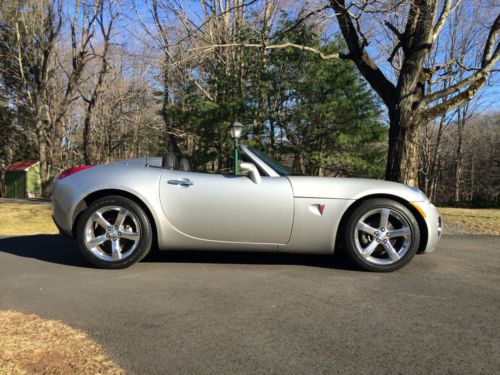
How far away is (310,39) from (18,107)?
24.3 metres

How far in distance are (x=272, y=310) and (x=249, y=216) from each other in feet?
3.95

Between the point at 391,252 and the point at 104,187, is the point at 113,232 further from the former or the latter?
the point at 391,252

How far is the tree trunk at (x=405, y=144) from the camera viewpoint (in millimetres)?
8773

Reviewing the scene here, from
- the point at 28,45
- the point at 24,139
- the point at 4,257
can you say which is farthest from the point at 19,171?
the point at 4,257

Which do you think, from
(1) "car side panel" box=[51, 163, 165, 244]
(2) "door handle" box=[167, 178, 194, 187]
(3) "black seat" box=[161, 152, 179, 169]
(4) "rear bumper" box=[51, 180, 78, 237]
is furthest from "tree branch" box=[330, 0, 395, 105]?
(4) "rear bumper" box=[51, 180, 78, 237]

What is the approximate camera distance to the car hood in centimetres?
396

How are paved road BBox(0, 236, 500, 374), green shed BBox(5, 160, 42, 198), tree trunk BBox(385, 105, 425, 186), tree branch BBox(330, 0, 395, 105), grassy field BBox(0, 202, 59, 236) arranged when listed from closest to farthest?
paved road BBox(0, 236, 500, 374), grassy field BBox(0, 202, 59, 236), tree trunk BBox(385, 105, 425, 186), tree branch BBox(330, 0, 395, 105), green shed BBox(5, 160, 42, 198)

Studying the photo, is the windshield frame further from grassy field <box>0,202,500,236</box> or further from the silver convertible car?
grassy field <box>0,202,500,236</box>

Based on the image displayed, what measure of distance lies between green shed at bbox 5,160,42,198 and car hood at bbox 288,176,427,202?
3793 centimetres

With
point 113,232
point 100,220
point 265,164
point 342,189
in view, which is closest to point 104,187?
point 100,220

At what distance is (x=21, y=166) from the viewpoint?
36688 mm

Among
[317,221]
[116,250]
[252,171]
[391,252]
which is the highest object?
[252,171]

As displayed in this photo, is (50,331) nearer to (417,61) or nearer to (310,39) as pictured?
(417,61)

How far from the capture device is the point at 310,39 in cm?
1546
